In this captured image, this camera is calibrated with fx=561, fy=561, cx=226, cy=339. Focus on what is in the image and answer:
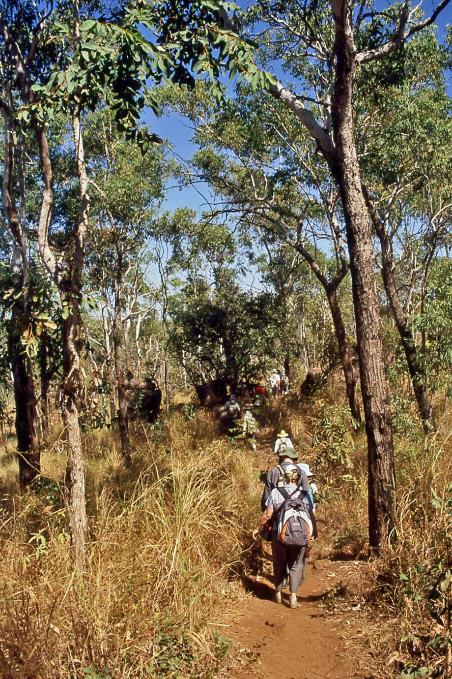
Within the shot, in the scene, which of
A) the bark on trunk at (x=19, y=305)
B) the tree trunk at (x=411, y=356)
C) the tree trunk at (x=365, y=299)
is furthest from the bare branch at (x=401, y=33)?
the tree trunk at (x=411, y=356)

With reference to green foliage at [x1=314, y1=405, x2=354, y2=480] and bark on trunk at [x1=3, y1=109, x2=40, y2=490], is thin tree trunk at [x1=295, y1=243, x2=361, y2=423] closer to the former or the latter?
green foliage at [x1=314, y1=405, x2=354, y2=480]

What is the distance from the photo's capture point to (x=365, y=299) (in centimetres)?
547

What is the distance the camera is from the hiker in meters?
5.23

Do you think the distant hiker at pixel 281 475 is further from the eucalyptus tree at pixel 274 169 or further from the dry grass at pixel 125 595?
the eucalyptus tree at pixel 274 169

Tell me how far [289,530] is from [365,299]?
2.32 meters

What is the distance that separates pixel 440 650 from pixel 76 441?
2993 mm

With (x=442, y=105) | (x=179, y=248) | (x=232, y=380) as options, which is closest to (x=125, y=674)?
(x=442, y=105)

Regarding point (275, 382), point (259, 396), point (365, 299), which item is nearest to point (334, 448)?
point (365, 299)

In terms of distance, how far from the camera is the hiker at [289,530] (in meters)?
5.23

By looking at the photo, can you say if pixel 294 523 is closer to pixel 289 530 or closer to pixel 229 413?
pixel 289 530

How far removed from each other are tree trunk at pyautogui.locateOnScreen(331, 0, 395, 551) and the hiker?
2.19ft

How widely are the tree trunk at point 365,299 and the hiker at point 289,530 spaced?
667mm

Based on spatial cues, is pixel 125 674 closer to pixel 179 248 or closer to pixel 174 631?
pixel 174 631

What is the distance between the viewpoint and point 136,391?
17547 millimetres
